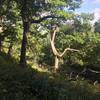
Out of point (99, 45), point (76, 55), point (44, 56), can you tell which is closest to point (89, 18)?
point (99, 45)

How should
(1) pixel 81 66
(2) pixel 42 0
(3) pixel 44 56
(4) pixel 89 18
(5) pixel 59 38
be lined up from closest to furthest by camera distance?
(2) pixel 42 0 < (4) pixel 89 18 < (5) pixel 59 38 < (1) pixel 81 66 < (3) pixel 44 56

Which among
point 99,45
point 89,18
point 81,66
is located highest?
point 89,18

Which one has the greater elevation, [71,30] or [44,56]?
[71,30]

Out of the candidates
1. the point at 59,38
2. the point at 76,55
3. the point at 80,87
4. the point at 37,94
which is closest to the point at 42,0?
the point at 80,87

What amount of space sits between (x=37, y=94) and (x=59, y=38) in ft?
102

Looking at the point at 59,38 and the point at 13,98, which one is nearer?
the point at 13,98

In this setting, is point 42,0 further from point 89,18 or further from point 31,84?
point 89,18

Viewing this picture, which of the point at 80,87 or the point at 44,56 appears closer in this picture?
the point at 80,87

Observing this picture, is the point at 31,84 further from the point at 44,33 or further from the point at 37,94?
the point at 44,33

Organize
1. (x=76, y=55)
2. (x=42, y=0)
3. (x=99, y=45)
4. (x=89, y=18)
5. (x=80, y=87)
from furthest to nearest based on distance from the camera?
(x=76, y=55), (x=99, y=45), (x=89, y=18), (x=42, y=0), (x=80, y=87)

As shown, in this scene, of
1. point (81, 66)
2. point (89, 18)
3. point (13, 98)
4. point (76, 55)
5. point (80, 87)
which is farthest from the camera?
point (81, 66)

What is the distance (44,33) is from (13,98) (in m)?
29.5

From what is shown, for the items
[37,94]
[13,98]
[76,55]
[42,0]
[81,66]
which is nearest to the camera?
[13,98]

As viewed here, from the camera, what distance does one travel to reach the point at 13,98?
979cm
